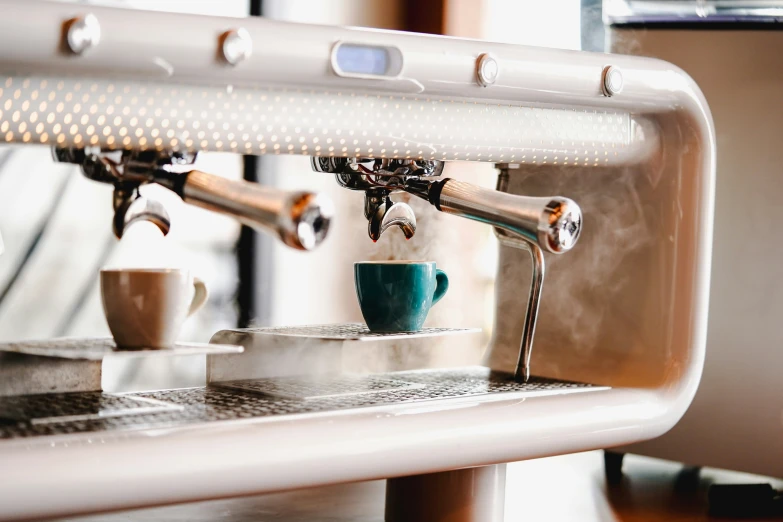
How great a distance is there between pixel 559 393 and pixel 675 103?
240 mm

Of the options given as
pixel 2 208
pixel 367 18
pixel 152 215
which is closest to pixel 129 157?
pixel 152 215

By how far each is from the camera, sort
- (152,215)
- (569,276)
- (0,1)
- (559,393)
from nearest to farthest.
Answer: (0,1), (152,215), (559,393), (569,276)

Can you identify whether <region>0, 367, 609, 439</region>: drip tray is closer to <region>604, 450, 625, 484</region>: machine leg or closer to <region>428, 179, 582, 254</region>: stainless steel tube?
<region>428, 179, 582, 254</region>: stainless steel tube

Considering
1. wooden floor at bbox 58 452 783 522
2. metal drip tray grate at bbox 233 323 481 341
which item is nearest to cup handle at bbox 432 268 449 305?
metal drip tray grate at bbox 233 323 481 341

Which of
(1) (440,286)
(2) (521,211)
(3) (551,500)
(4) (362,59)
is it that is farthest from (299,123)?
(3) (551,500)

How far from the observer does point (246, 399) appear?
0.68 metres

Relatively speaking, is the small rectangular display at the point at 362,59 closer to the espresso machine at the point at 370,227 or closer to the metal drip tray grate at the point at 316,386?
the espresso machine at the point at 370,227

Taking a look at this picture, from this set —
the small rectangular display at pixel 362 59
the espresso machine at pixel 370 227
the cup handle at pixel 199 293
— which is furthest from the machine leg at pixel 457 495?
the small rectangular display at pixel 362 59

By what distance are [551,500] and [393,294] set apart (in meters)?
0.30

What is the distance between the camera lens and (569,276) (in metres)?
0.88

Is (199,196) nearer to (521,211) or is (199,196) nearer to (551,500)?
(521,211)

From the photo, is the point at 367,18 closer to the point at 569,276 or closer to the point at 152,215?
the point at 569,276

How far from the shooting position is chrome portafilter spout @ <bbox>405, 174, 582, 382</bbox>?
653 millimetres

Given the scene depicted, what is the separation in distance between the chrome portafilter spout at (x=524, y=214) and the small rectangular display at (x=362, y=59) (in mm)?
122
